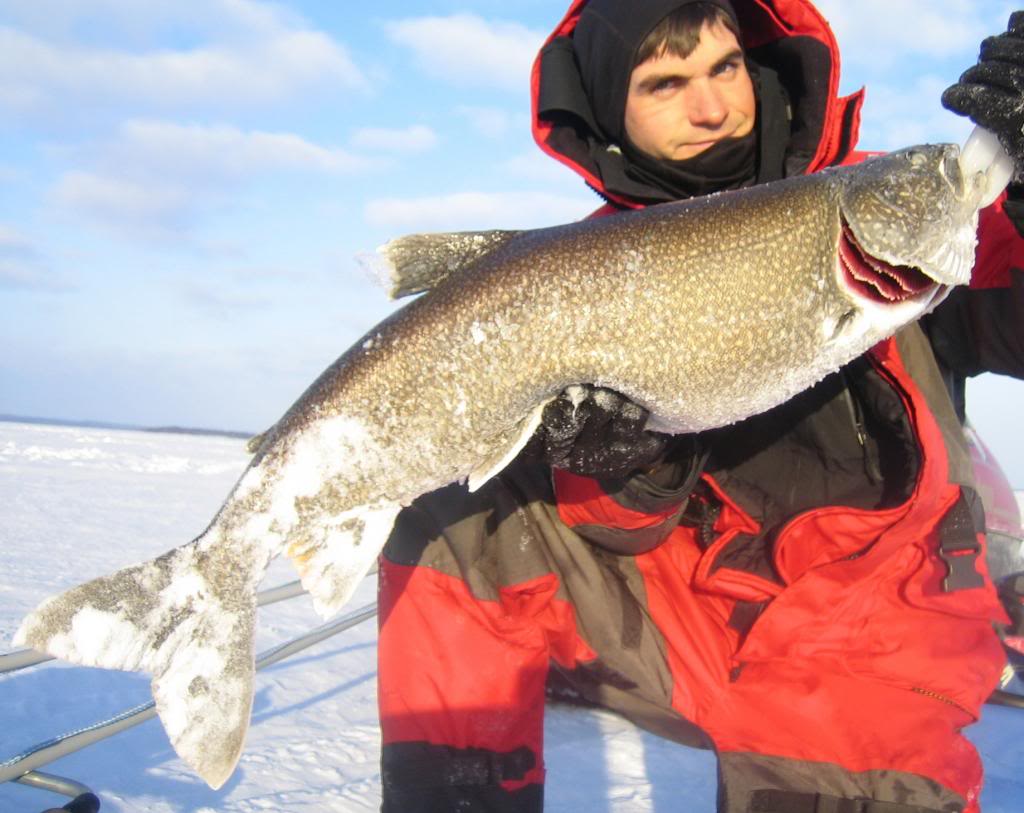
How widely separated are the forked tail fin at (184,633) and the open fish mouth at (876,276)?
5.76ft

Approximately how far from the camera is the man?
257 cm

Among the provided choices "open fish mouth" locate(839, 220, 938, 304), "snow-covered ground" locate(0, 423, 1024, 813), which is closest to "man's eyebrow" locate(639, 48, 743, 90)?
"open fish mouth" locate(839, 220, 938, 304)

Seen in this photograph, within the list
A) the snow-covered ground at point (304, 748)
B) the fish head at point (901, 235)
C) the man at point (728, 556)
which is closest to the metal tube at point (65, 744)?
the snow-covered ground at point (304, 748)

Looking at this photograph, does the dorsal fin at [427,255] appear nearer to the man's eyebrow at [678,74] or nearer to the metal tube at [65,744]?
the man's eyebrow at [678,74]

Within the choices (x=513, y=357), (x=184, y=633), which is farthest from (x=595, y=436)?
(x=184, y=633)

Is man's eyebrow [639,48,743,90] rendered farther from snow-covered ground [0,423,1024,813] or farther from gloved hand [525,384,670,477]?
snow-covered ground [0,423,1024,813]

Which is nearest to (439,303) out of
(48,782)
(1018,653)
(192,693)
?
(192,693)

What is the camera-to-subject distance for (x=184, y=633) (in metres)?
2.11

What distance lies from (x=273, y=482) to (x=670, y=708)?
191 cm

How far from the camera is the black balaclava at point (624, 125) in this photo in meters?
2.86

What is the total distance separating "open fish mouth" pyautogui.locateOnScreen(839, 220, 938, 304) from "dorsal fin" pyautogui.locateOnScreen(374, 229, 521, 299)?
883mm

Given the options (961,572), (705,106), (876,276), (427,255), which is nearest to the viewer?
(876,276)

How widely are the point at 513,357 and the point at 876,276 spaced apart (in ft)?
3.25

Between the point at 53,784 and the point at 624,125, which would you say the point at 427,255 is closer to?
the point at 624,125
